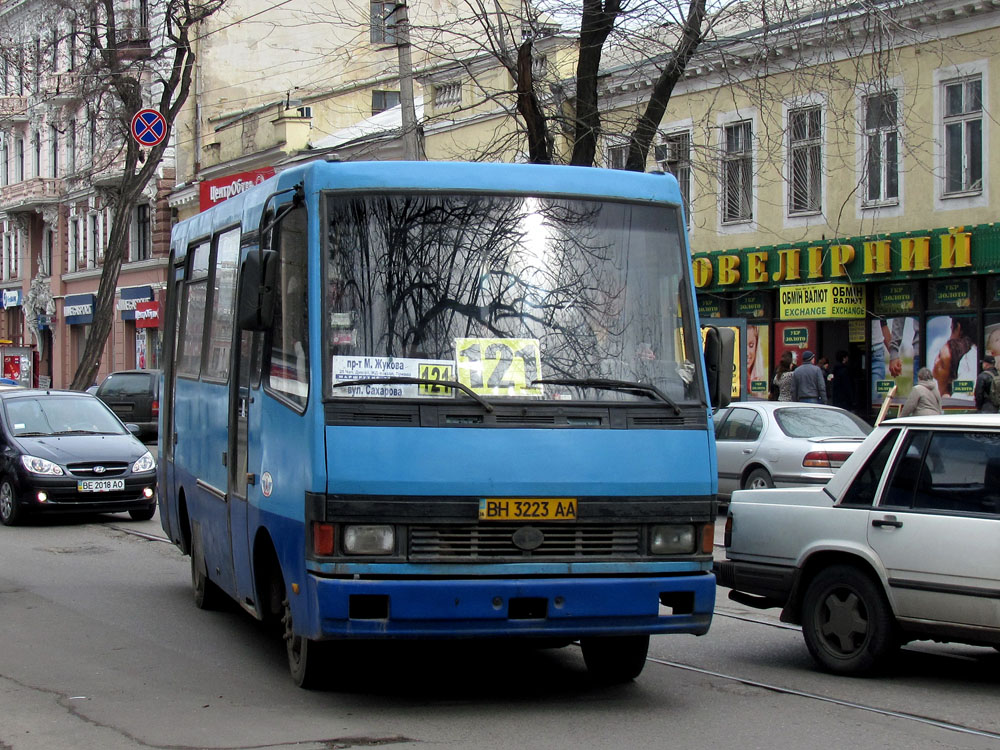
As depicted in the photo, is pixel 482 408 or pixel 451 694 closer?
pixel 482 408

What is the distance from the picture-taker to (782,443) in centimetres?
1694

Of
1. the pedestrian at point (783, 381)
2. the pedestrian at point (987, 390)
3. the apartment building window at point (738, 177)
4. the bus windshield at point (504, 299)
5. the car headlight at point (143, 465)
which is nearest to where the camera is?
the bus windshield at point (504, 299)

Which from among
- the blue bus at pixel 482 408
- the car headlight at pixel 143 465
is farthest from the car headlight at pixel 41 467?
the blue bus at pixel 482 408

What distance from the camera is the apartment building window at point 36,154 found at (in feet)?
189

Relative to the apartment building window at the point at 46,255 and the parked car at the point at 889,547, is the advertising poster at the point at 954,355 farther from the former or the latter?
the apartment building window at the point at 46,255

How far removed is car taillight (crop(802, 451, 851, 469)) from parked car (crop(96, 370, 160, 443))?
60.0ft

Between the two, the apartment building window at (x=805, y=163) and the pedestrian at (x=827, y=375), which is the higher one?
the apartment building window at (x=805, y=163)

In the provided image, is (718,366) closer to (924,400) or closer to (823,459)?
(823,459)

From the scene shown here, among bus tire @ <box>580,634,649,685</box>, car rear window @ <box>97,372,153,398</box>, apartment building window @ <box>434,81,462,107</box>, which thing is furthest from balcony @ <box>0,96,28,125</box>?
bus tire @ <box>580,634,649,685</box>

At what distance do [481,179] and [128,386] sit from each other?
87.5 feet

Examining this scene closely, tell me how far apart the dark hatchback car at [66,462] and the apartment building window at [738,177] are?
1383 cm

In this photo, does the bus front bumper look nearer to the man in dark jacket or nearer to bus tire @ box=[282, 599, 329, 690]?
bus tire @ box=[282, 599, 329, 690]

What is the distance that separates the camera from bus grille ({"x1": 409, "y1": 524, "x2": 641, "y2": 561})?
660cm

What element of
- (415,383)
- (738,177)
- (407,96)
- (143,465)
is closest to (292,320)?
(415,383)
